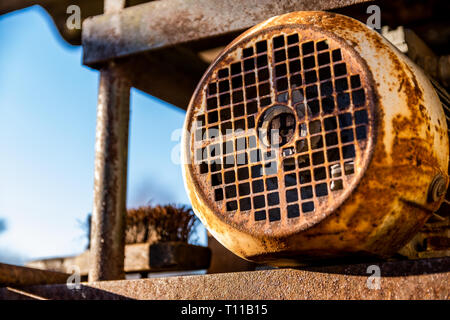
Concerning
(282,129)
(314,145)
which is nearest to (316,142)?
(314,145)

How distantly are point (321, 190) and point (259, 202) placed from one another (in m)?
0.19

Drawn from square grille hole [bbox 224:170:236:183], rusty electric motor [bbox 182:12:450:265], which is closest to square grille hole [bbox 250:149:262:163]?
rusty electric motor [bbox 182:12:450:265]

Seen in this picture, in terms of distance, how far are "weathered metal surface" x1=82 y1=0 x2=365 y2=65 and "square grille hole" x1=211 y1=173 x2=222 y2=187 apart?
1000mm

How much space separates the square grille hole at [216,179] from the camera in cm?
187

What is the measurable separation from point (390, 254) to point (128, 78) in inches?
72.3

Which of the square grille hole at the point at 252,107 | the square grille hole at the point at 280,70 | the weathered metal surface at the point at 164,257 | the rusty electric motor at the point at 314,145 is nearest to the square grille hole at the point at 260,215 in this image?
the rusty electric motor at the point at 314,145

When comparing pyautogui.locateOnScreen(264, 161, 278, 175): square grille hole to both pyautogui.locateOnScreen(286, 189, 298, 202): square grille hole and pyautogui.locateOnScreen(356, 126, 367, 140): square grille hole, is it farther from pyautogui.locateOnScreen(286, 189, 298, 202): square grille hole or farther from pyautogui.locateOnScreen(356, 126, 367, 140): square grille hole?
pyautogui.locateOnScreen(356, 126, 367, 140): square grille hole

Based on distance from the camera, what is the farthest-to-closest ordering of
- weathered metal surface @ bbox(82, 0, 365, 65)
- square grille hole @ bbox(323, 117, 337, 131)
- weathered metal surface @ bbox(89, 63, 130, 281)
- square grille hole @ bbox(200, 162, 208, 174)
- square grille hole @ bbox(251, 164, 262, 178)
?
weathered metal surface @ bbox(89, 63, 130, 281) < weathered metal surface @ bbox(82, 0, 365, 65) < square grille hole @ bbox(200, 162, 208, 174) < square grille hole @ bbox(251, 164, 262, 178) < square grille hole @ bbox(323, 117, 337, 131)

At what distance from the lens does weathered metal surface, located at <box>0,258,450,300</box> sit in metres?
1.60
